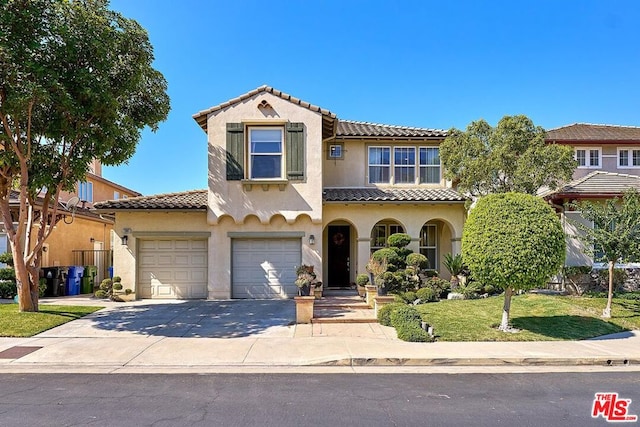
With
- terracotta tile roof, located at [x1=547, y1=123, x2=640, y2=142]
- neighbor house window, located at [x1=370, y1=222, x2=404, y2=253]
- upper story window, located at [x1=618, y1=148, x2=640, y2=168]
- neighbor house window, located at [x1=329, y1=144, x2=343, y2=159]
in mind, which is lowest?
neighbor house window, located at [x1=370, y1=222, x2=404, y2=253]

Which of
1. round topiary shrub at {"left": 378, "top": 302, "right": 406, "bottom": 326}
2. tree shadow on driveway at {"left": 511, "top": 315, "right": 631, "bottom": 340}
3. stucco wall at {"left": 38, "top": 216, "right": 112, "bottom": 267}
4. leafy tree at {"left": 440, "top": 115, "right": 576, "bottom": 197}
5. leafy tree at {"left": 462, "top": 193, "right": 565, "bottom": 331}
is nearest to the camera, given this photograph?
leafy tree at {"left": 462, "top": 193, "right": 565, "bottom": 331}

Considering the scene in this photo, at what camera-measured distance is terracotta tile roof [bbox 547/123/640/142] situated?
2181 centimetres

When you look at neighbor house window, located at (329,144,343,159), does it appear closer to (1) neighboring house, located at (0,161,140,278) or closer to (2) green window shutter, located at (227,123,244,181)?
(2) green window shutter, located at (227,123,244,181)

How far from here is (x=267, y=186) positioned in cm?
1485

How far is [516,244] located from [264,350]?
6.05m

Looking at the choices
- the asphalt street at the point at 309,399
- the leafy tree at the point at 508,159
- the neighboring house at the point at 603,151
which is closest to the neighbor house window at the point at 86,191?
the asphalt street at the point at 309,399

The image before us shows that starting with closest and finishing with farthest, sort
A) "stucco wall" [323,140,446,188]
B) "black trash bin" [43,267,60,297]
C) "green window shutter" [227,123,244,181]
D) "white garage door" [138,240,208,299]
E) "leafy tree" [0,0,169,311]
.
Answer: "leafy tree" [0,0,169,311] → "green window shutter" [227,123,244,181] → "white garage door" [138,240,208,299] → "black trash bin" [43,267,60,297] → "stucco wall" [323,140,446,188]

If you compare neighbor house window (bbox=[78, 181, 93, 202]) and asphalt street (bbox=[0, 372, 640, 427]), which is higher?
neighbor house window (bbox=[78, 181, 93, 202])

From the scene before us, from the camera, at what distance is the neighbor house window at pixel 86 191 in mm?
24859

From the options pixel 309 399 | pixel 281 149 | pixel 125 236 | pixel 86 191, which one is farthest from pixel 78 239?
pixel 309 399

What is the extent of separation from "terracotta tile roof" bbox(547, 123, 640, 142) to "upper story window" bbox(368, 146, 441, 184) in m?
8.16

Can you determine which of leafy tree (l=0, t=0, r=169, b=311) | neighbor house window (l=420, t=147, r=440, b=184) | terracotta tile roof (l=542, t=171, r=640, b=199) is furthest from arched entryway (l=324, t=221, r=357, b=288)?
leafy tree (l=0, t=0, r=169, b=311)

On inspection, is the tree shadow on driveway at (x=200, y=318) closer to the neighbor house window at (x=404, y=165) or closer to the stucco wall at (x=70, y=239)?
the stucco wall at (x=70, y=239)

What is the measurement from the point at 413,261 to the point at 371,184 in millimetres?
4333
